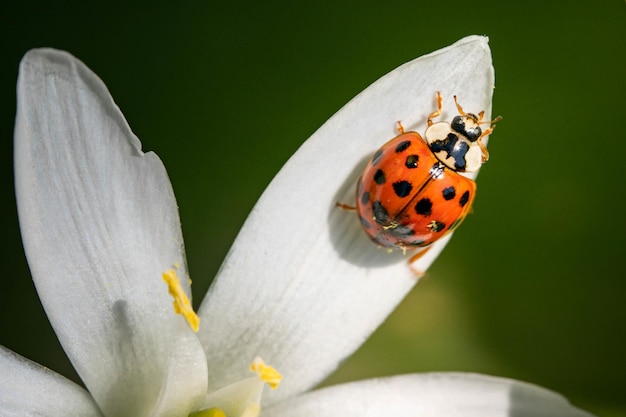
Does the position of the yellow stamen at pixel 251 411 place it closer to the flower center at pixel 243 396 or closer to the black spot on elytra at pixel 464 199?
the flower center at pixel 243 396

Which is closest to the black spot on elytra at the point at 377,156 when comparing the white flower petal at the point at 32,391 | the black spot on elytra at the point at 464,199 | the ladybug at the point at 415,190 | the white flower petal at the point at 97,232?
the ladybug at the point at 415,190

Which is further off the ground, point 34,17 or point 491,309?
point 34,17

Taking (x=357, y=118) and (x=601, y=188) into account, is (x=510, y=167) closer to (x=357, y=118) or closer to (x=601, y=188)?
(x=601, y=188)

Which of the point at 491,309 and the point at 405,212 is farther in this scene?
the point at 491,309

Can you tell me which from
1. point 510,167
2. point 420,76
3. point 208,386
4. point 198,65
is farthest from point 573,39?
point 208,386

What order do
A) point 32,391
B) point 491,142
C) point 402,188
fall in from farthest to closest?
point 491,142, point 402,188, point 32,391

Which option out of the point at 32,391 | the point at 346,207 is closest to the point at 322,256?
the point at 346,207

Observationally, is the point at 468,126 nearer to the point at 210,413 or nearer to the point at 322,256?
the point at 322,256

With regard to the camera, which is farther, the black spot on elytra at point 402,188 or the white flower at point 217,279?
the black spot on elytra at point 402,188
